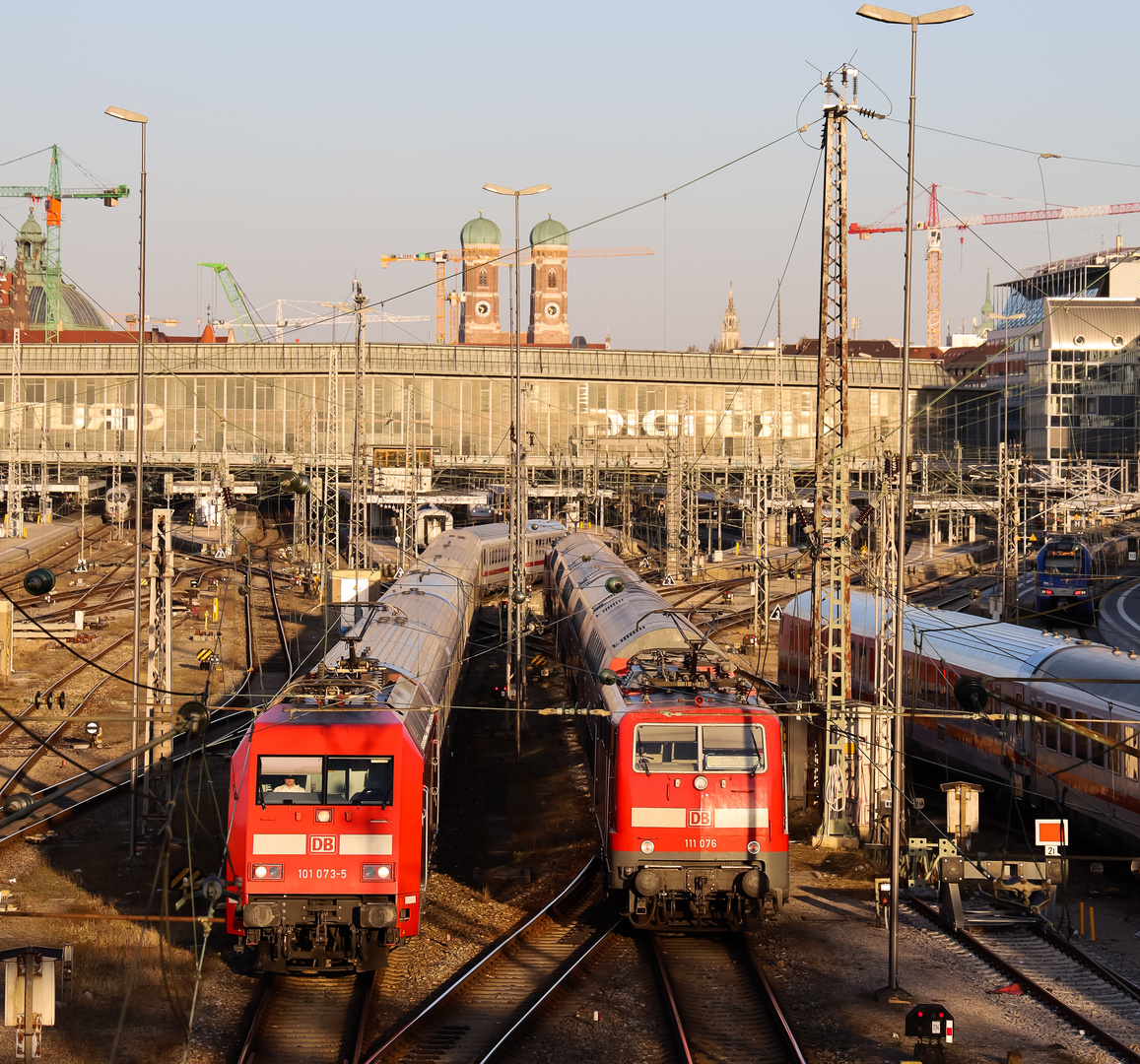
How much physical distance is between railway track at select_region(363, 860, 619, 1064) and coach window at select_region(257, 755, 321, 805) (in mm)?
2740

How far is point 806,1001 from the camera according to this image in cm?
1516

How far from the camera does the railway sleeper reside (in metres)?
14.7

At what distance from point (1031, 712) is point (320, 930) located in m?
9.74

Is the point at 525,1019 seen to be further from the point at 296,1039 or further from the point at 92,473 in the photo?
the point at 92,473

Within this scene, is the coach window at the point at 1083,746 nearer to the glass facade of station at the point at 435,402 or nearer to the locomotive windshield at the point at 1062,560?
the locomotive windshield at the point at 1062,560

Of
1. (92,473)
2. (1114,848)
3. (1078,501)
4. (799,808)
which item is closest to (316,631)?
(799,808)

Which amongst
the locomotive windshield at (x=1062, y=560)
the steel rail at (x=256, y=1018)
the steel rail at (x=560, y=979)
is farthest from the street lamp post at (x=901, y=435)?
the locomotive windshield at (x=1062, y=560)

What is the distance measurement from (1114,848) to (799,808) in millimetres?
5634

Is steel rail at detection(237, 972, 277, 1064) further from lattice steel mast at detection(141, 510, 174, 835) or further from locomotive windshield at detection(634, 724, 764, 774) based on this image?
lattice steel mast at detection(141, 510, 174, 835)

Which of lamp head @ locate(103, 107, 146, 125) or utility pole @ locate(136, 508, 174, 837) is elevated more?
lamp head @ locate(103, 107, 146, 125)

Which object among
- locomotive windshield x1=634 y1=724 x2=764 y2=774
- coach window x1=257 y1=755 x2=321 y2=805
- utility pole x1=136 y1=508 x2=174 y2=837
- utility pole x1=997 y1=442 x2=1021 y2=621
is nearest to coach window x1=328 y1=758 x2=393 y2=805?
coach window x1=257 y1=755 x2=321 y2=805

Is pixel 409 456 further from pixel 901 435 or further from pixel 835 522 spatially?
pixel 901 435

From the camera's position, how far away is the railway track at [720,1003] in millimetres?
13578

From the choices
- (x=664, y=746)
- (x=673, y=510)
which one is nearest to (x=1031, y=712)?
(x=664, y=746)
